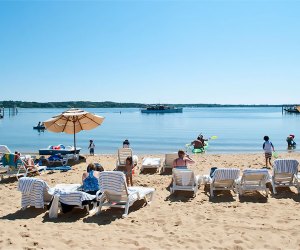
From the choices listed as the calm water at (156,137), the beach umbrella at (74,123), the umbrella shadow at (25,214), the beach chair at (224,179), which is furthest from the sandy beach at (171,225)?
the calm water at (156,137)

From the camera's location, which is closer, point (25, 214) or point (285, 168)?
point (25, 214)

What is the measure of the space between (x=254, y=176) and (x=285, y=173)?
972 millimetres

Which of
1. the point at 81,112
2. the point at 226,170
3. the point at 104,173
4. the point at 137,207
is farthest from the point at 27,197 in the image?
the point at 81,112

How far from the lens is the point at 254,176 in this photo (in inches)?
313

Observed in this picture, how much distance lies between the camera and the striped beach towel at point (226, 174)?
790cm

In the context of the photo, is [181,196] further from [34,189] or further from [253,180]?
[34,189]

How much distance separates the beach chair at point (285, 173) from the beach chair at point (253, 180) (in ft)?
1.31

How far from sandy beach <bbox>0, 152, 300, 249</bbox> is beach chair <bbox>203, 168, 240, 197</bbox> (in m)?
0.20

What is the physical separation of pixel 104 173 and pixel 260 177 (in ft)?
12.5

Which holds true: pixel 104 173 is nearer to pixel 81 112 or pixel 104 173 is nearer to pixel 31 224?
pixel 31 224

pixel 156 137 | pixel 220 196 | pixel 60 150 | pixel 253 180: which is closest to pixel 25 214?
pixel 220 196

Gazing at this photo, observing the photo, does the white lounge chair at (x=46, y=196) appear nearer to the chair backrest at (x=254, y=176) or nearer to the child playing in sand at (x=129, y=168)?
the child playing in sand at (x=129, y=168)

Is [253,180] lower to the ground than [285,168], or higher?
lower

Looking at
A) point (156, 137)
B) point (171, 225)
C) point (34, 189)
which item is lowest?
point (156, 137)
